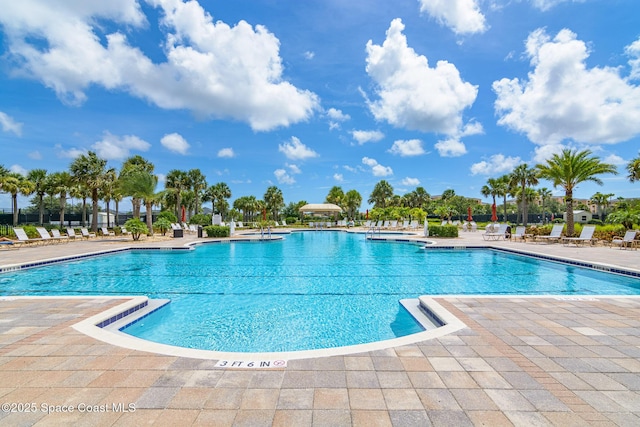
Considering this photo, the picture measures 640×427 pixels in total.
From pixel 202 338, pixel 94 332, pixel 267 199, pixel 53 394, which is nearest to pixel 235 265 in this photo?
pixel 202 338

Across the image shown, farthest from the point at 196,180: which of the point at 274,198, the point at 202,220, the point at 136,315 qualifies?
the point at 136,315

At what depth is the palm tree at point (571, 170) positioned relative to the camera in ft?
54.2

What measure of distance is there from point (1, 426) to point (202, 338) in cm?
299

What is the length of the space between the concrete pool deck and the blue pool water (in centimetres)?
158

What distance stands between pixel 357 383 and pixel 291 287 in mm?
5640

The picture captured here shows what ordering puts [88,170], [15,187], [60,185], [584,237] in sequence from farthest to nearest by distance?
[60,185], [88,170], [15,187], [584,237]

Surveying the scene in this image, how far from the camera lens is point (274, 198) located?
46.3m

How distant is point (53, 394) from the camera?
2465 millimetres

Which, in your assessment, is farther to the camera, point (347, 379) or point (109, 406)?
point (347, 379)

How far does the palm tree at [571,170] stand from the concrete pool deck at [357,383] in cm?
1653

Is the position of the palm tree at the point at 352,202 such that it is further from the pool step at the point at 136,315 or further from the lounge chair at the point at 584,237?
the pool step at the point at 136,315

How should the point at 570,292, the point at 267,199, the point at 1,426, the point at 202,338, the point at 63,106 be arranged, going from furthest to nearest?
1. the point at 267,199
2. the point at 63,106
3. the point at 570,292
4. the point at 202,338
5. the point at 1,426

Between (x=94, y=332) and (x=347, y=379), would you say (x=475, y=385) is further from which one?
(x=94, y=332)

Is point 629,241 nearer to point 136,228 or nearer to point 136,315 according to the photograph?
point 136,315
